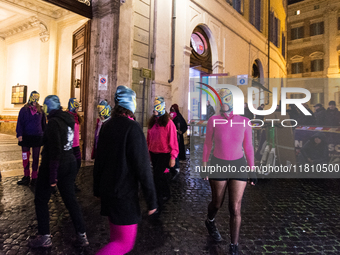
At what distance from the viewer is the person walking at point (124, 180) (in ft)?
5.97

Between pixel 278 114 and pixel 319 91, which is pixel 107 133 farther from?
pixel 319 91

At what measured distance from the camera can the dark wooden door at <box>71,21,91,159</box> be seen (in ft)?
26.2

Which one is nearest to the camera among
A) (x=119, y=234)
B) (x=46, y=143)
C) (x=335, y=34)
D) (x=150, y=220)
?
(x=119, y=234)

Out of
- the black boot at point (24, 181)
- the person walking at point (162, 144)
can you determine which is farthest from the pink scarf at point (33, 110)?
the person walking at point (162, 144)

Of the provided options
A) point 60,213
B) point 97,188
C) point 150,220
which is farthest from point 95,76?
point 97,188

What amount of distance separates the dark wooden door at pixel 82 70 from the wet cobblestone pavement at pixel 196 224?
3.28 m

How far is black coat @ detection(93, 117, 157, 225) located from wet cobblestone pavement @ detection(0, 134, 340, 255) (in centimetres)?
110

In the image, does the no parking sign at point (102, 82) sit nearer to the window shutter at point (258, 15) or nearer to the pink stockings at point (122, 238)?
the pink stockings at point (122, 238)

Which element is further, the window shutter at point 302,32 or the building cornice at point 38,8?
the window shutter at point 302,32

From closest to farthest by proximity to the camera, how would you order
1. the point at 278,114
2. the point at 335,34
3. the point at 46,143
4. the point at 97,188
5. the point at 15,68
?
the point at 97,188 → the point at 46,143 → the point at 278,114 → the point at 15,68 → the point at 335,34

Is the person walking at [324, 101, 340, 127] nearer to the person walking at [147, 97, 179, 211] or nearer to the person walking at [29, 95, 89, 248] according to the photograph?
the person walking at [147, 97, 179, 211]

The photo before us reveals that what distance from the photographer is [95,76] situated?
7812 mm

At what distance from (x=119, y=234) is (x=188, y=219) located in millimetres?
1970

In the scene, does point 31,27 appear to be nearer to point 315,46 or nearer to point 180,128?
point 180,128
